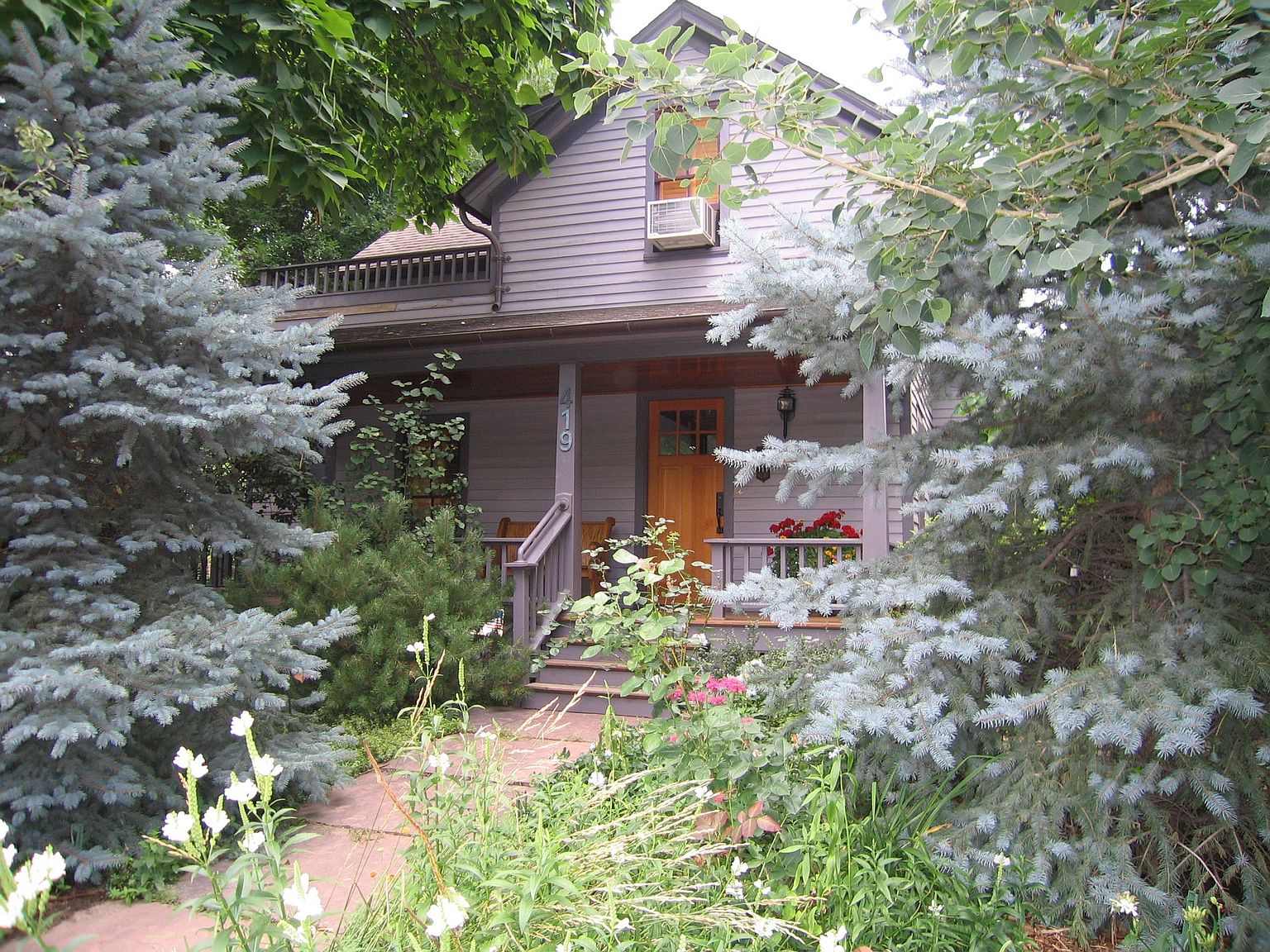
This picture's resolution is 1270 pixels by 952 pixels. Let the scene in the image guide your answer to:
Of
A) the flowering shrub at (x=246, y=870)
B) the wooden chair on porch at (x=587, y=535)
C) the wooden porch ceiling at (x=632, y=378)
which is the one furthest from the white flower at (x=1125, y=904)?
the wooden chair on porch at (x=587, y=535)

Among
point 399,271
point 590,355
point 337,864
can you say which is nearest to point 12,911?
point 337,864

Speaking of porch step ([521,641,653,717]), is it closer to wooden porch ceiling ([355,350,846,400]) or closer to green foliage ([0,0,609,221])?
wooden porch ceiling ([355,350,846,400])

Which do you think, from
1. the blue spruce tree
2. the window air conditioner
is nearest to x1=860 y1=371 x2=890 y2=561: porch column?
the window air conditioner

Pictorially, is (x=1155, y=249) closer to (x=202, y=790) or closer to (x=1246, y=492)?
(x=1246, y=492)

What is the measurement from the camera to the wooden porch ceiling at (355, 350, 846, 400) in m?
8.96

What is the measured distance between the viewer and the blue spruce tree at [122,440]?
3.58m

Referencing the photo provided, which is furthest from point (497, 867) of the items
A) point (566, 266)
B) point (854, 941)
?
point (566, 266)

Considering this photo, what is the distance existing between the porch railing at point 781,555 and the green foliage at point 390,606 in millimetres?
1975

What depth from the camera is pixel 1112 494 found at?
11.0 ft

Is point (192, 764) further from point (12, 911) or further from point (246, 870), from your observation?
point (12, 911)

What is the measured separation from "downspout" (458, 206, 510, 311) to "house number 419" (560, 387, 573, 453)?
2.01 metres

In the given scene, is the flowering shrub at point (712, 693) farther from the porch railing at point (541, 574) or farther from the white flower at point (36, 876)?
the porch railing at point (541, 574)

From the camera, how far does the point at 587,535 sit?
10.2 metres

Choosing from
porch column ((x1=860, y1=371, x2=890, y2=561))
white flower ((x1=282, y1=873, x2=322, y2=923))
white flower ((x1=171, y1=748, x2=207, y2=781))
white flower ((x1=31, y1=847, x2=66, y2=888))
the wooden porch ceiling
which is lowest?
white flower ((x1=282, y1=873, x2=322, y2=923))
